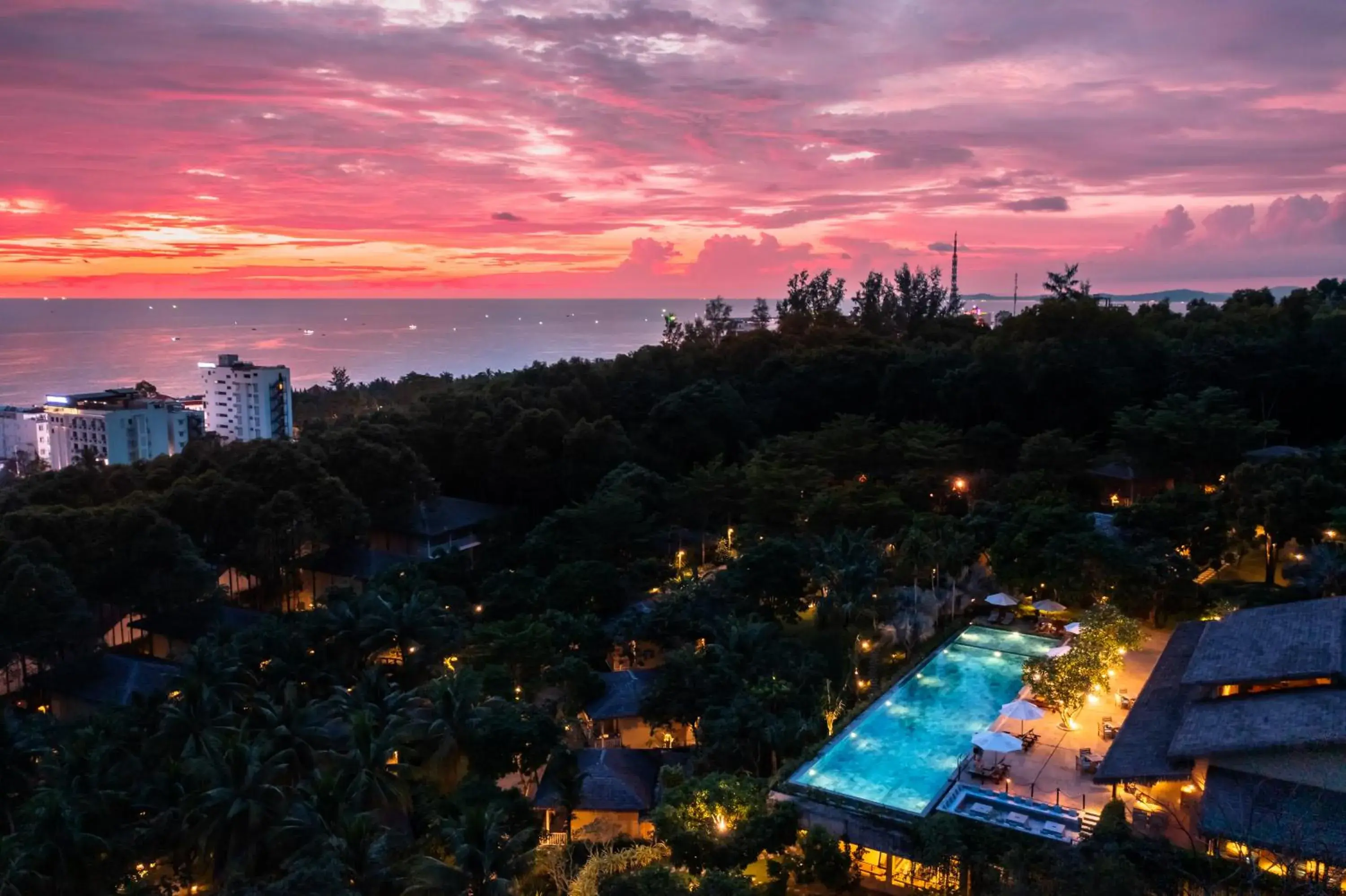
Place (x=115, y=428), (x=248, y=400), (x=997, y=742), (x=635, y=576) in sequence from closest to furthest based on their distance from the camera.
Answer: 1. (x=997, y=742)
2. (x=635, y=576)
3. (x=115, y=428)
4. (x=248, y=400)

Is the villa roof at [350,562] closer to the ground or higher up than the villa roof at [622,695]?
higher up

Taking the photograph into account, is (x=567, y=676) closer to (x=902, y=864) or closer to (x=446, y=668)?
(x=446, y=668)

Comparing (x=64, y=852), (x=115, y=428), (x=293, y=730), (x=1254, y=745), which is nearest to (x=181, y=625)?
(x=293, y=730)

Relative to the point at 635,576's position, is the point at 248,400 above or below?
above

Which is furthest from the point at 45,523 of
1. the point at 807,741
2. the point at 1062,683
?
the point at 1062,683

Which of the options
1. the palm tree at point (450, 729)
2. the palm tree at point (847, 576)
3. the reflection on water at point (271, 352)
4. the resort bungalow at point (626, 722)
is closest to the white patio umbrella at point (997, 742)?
the resort bungalow at point (626, 722)

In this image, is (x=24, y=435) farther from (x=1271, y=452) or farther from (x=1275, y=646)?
(x=1275, y=646)

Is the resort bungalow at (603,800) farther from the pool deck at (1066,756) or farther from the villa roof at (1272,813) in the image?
the villa roof at (1272,813)

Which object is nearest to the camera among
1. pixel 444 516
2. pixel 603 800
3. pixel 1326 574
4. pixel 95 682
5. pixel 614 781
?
pixel 603 800

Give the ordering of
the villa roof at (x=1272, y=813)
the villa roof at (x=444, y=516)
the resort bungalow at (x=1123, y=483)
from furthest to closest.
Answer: the villa roof at (x=444, y=516), the resort bungalow at (x=1123, y=483), the villa roof at (x=1272, y=813)
